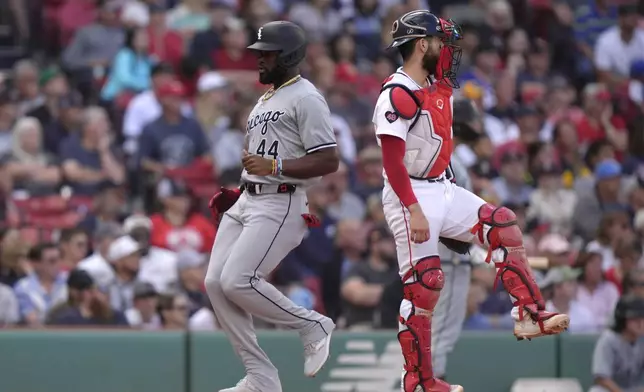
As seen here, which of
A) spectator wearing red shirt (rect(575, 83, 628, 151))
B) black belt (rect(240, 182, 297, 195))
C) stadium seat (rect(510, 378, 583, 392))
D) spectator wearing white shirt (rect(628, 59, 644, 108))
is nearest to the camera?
black belt (rect(240, 182, 297, 195))

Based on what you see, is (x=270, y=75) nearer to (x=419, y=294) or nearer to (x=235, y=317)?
(x=235, y=317)

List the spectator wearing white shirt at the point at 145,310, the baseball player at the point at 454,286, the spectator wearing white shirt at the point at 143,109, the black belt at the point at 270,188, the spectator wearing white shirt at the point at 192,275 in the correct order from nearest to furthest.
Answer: the black belt at the point at 270,188 → the baseball player at the point at 454,286 → the spectator wearing white shirt at the point at 145,310 → the spectator wearing white shirt at the point at 192,275 → the spectator wearing white shirt at the point at 143,109

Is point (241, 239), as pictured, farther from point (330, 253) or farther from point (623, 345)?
point (330, 253)

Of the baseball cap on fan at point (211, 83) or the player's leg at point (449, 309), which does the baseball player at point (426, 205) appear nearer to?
the player's leg at point (449, 309)

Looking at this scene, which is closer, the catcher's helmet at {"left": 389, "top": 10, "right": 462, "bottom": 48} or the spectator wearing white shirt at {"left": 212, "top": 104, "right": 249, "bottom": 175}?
the catcher's helmet at {"left": 389, "top": 10, "right": 462, "bottom": 48}

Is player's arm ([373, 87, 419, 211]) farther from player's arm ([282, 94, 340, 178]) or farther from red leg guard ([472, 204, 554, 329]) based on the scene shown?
red leg guard ([472, 204, 554, 329])

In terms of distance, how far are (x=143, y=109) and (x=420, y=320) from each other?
693cm

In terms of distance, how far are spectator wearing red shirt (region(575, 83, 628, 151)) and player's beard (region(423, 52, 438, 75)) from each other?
768 cm

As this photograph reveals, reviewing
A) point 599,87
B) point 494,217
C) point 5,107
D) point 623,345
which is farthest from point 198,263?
point 599,87

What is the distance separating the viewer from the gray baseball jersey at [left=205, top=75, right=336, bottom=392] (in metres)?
7.27

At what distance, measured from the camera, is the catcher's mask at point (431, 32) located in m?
7.21

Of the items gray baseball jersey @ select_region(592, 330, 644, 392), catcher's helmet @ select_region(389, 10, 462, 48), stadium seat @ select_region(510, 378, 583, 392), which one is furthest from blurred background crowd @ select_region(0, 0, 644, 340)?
catcher's helmet @ select_region(389, 10, 462, 48)

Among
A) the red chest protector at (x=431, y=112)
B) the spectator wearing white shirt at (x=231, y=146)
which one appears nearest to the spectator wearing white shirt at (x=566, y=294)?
the spectator wearing white shirt at (x=231, y=146)

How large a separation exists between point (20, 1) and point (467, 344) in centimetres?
790
